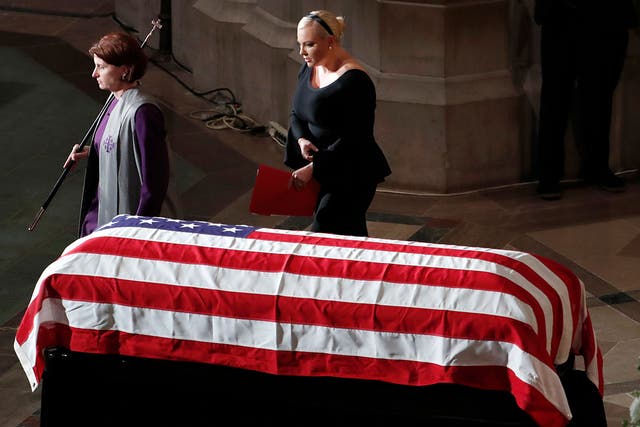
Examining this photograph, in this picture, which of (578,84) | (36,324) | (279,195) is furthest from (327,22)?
(578,84)

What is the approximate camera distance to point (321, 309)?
4.89 m

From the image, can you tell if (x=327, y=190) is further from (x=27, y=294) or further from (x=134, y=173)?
(x=27, y=294)

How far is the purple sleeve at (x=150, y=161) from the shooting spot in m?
6.02

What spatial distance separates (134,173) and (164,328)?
4.13 ft

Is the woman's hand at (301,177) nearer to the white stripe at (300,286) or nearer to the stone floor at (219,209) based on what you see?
the white stripe at (300,286)

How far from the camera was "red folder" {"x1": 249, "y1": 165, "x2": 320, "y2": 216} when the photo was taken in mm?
6320

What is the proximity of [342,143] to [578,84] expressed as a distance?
3523 millimetres

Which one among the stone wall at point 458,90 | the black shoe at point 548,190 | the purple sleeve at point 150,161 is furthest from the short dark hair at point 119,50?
the black shoe at point 548,190

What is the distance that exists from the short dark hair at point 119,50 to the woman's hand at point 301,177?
87 cm

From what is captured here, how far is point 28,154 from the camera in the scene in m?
10.3

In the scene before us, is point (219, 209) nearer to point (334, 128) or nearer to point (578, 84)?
point (578, 84)

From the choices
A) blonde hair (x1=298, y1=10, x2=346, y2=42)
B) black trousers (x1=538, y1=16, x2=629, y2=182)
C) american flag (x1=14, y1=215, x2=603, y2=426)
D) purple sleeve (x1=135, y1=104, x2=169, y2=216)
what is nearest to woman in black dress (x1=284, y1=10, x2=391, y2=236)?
blonde hair (x1=298, y1=10, x2=346, y2=42)

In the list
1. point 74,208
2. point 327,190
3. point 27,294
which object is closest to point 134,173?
point 327,190

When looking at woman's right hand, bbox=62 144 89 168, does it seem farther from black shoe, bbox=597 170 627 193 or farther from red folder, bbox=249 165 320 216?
black shoe, bbox=597 170 627 193
